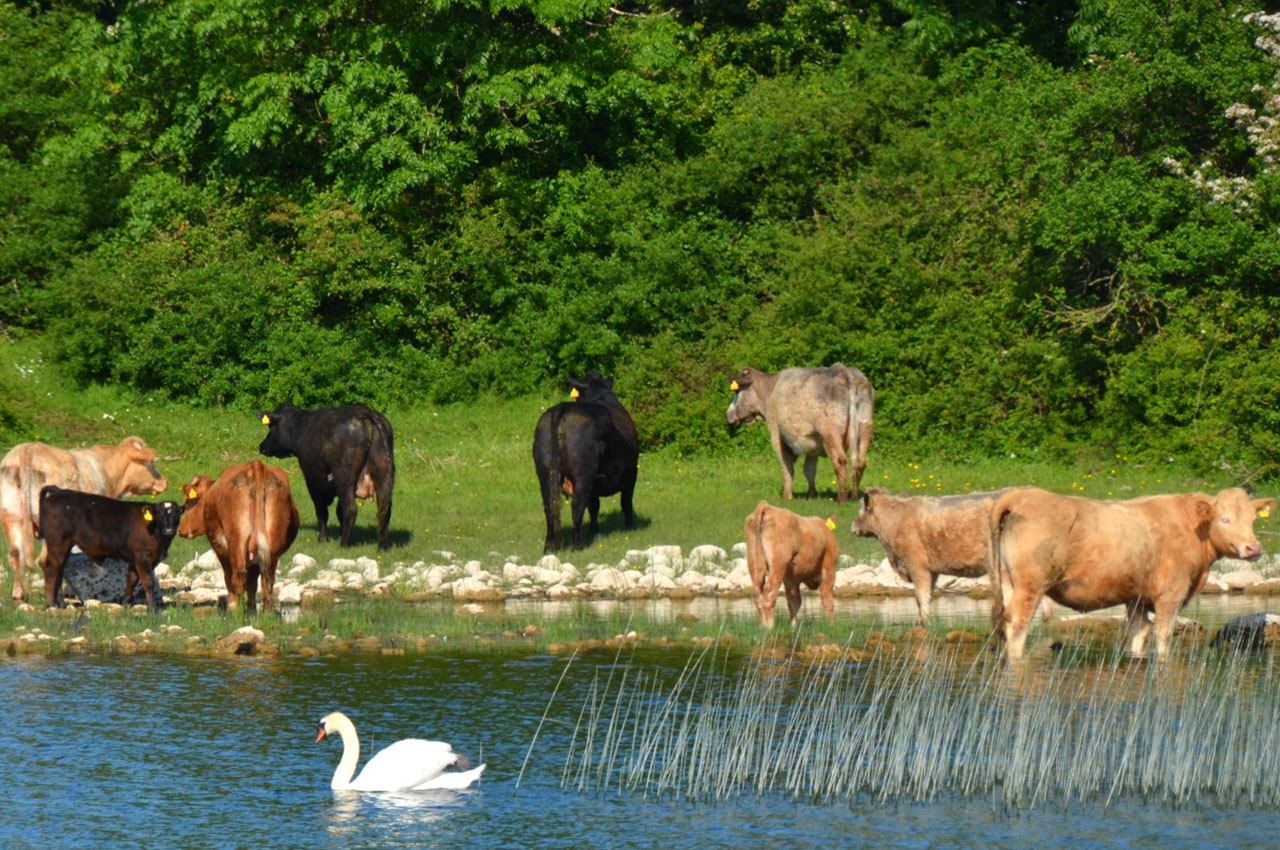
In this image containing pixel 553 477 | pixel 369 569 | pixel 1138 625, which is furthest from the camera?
pixel 553 477

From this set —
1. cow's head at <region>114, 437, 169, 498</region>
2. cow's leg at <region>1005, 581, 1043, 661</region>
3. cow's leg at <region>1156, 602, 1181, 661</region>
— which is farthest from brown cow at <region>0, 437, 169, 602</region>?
cow's leg at <region>1156, 602, 1181, 661</region>

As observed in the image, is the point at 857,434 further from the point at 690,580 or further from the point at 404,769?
the point at 404,769

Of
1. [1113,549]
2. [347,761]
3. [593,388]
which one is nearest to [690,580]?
[593,388]

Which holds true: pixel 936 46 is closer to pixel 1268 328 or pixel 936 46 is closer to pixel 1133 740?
pixel 1268 328

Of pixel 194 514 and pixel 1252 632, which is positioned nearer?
pixel 1252 632

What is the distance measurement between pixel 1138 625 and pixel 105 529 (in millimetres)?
9194

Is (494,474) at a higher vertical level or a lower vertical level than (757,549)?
lower

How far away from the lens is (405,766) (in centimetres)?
1019

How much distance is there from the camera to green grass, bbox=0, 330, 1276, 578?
20203 millimetres

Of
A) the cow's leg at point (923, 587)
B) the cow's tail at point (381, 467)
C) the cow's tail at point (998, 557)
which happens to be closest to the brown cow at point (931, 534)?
the cow's leg at point (923, 587)

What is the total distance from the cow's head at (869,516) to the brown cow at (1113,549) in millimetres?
2086

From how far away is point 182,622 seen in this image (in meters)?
15.5

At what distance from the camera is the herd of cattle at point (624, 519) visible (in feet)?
43.7

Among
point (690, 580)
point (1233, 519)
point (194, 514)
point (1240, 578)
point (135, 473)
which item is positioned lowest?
point (1240, 578)
